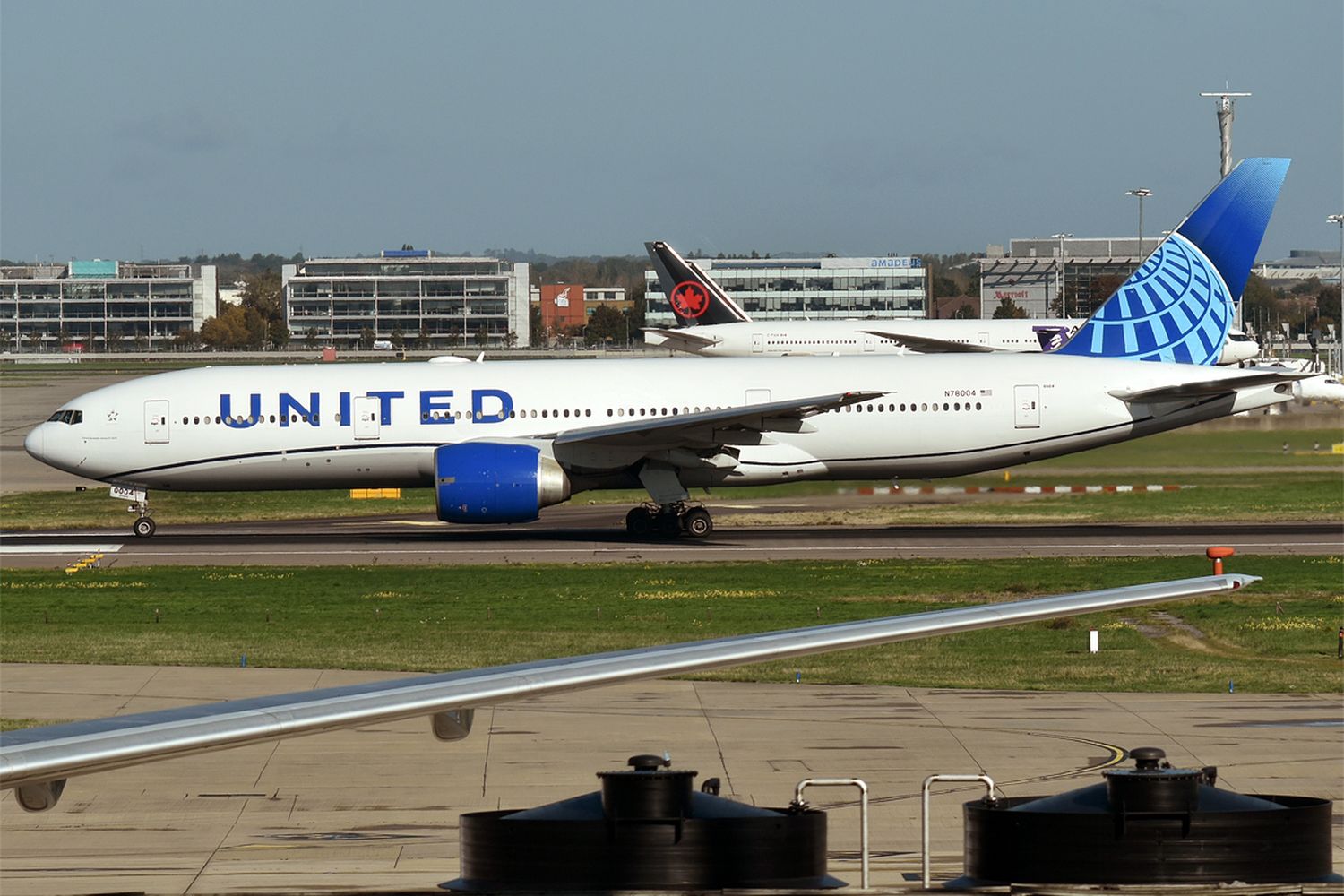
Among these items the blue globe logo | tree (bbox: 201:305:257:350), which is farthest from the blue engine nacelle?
tree (bbox: 201:305:257:350)

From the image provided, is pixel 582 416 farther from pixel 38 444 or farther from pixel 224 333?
pixel 224 333

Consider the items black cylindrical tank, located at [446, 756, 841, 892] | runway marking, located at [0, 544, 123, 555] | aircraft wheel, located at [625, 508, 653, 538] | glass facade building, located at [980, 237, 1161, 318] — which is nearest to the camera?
black cylindrical tank, located at [446, 756, 841, 892]

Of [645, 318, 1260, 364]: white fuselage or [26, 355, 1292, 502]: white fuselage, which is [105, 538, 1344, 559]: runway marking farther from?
[645, 318, 1260, 364]: white fuselage

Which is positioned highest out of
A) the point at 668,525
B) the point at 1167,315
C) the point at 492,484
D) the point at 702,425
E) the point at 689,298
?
the point at 689,298

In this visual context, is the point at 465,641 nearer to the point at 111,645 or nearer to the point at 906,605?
the point at 111,645

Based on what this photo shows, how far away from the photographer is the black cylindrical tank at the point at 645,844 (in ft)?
23.9

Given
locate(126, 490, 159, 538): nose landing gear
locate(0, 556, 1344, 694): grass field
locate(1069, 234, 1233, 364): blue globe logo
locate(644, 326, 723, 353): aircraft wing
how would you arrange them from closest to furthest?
locate(0, 556, 1344, 694): grass field → locate(126, 490, 159, 538): nose landing gear → locate(1069, 234, 1233, 364): blue globe logo → locate(644, 326, 723, 353): aircraft wing

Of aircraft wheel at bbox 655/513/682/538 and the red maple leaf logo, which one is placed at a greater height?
the red maple leaf logo

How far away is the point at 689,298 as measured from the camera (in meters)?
80.9

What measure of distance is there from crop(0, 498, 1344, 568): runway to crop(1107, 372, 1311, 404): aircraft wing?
2.91 meters

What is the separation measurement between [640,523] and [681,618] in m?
11.7

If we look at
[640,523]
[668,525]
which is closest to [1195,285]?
[668,525]

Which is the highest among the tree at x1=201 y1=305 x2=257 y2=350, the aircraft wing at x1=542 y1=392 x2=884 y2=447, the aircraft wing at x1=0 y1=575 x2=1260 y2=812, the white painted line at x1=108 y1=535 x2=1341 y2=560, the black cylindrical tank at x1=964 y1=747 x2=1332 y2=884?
the tree at x1=201 y1=305 x2=257 y2=350

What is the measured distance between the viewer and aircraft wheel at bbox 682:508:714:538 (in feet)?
119
